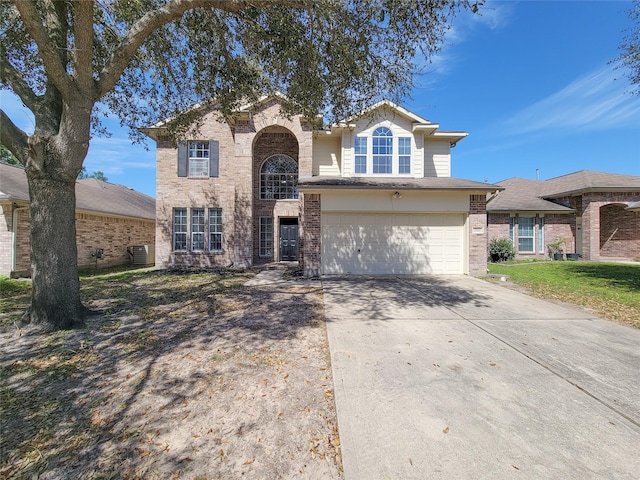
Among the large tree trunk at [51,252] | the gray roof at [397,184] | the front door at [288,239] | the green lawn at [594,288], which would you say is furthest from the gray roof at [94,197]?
the green lawn at [594,288]

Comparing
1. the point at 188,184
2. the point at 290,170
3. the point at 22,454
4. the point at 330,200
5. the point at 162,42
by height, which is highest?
the point at 162,42

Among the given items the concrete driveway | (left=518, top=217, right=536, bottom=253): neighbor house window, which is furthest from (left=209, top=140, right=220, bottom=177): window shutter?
(left=518, top=217, right=536, bottom=253): neighbor house window

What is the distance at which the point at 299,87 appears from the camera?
7176 mm

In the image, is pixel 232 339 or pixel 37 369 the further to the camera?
pixel 232 339

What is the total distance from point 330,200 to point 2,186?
1205cm

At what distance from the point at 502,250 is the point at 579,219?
5521 mm

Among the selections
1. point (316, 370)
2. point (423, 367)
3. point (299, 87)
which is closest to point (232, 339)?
point (316, 370)

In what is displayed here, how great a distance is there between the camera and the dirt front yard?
7.62 ft

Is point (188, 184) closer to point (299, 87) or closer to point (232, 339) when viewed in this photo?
point (299, 87)

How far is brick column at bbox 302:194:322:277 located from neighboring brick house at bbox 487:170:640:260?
11278 millimetres

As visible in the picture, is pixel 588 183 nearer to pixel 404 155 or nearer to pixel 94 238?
pixel 404 155

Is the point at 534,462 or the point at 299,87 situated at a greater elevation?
the point at 299,87

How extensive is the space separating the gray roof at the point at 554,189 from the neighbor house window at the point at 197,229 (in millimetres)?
14373

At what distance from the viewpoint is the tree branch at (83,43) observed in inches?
188
